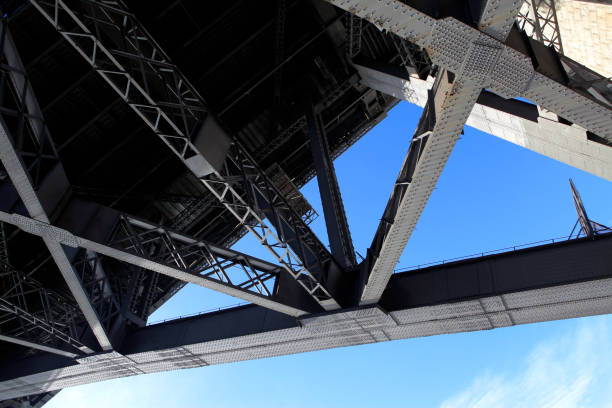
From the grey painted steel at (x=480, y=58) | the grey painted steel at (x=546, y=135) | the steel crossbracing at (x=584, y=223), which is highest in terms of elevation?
the grey painted steel at (x=480, y=58)

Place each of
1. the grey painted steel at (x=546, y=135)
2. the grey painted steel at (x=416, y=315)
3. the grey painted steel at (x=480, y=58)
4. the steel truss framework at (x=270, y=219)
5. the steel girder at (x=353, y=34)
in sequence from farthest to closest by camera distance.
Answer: the steel girder at (x=353, y=34) < the grey painted steel at (x=416, y=315) < the grey painted steel at (x=546, y=135) < the steel truss framework at (x=270, y=219) < the grey painted steel at (x=480, y=58)

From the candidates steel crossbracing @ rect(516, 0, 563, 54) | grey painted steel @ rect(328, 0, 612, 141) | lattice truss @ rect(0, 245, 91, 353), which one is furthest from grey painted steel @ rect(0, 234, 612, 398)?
steel crossbracing @ rect(516, 0, 563, 54)

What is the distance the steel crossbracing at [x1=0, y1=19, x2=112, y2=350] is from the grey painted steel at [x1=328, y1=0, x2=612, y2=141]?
5.85 metres

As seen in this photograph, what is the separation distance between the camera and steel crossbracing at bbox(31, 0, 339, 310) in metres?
7.93

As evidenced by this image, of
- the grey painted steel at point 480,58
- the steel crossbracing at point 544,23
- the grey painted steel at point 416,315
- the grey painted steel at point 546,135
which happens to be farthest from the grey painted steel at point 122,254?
the steel crossbracing at point 544,23

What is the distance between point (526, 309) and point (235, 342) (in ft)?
20.8

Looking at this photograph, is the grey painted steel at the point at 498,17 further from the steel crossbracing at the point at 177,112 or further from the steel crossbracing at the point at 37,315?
the steel crossbracing at the point at 37,315

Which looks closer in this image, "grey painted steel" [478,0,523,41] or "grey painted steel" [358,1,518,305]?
"grey painted steel" [478,0,523,41]

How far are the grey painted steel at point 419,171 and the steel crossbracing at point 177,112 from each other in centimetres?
124

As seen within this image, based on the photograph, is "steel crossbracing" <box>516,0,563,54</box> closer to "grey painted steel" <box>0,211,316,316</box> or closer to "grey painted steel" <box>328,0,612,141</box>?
"grey painted steel" <box>328,0,612,141</box>

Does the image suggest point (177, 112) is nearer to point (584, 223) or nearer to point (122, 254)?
point (122, 254)

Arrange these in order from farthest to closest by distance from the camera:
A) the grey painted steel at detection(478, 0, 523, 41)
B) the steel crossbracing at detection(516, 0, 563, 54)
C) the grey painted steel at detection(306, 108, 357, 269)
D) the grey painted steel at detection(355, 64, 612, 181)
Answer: the grey painted steel at detection(306, 108, 357, 269) < the grey painted steel at detection(355, 64, 612, 181) < the steel crossbracing at detection(516, 0, 563, 54) < the grey painted steel at detection(478, 0, 523, 41)

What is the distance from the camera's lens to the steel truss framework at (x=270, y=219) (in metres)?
6.61

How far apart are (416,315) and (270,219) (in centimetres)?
362
